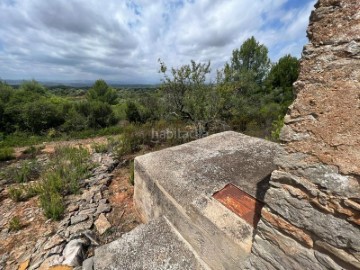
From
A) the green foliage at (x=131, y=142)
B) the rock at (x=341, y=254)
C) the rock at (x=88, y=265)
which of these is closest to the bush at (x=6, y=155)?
the green foliage at (x=131, y=142)

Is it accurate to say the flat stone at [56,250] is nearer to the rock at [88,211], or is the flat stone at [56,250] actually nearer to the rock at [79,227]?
the rock at [79,227]

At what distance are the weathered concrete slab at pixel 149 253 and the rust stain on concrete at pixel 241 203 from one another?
0.61 m

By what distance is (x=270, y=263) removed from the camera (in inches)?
52.6

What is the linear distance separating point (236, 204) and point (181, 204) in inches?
23.2

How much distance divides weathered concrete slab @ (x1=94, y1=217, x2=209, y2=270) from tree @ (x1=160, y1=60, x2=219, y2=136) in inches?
178

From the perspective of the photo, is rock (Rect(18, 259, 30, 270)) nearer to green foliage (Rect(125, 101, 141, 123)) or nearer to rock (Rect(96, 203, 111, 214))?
rock (Rect(96, 203, 111, 214))

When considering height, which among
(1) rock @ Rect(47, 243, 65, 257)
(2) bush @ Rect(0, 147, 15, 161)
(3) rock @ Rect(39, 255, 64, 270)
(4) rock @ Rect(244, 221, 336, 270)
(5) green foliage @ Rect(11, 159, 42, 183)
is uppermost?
(4) rock @ Rect(244, 221, 336, 270)

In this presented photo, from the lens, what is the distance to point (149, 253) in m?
1.99

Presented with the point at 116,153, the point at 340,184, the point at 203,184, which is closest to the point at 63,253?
the point at 203,184

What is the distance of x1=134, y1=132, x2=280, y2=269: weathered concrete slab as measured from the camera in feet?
5.58

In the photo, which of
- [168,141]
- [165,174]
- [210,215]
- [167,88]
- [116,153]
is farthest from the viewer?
[167,88]

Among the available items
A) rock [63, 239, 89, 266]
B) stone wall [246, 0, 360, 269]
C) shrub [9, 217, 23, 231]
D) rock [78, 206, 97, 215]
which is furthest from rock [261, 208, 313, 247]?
shrub [9, 217, 23, 231]

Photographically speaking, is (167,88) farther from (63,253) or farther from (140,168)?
(63,253)

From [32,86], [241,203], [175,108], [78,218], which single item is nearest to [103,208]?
[78,218]
